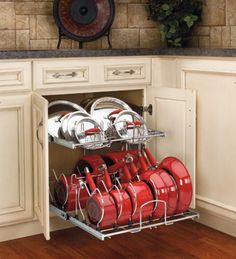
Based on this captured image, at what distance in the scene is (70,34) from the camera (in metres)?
3.63

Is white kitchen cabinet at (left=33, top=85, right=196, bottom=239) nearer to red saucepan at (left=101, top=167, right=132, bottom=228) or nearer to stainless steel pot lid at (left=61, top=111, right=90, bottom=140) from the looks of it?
stainless steel pot lid at (left=61, top=111, right=90, bottom=140)

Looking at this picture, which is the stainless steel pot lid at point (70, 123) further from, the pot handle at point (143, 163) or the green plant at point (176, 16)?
the green plant at point (176, 16)

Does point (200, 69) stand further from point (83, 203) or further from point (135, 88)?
point (83, 203)

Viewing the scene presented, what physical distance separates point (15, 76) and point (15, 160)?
441 millimetres

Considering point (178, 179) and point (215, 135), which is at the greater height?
point (215, 135)

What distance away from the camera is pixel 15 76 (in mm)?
3092

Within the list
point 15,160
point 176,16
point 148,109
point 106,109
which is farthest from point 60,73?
point 176,16

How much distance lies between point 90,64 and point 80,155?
0.70m

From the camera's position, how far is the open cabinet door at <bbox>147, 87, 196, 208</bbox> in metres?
3.30

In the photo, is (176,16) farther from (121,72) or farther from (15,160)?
(15,160)

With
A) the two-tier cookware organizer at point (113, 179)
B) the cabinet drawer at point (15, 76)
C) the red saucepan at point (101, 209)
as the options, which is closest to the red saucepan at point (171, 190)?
the two-tier cookware organizer at point (113, 179)

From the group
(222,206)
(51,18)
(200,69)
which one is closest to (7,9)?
(51,18)

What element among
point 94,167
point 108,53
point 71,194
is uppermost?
point 108,53

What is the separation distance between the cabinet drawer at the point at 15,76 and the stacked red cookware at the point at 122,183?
12.0 inches
